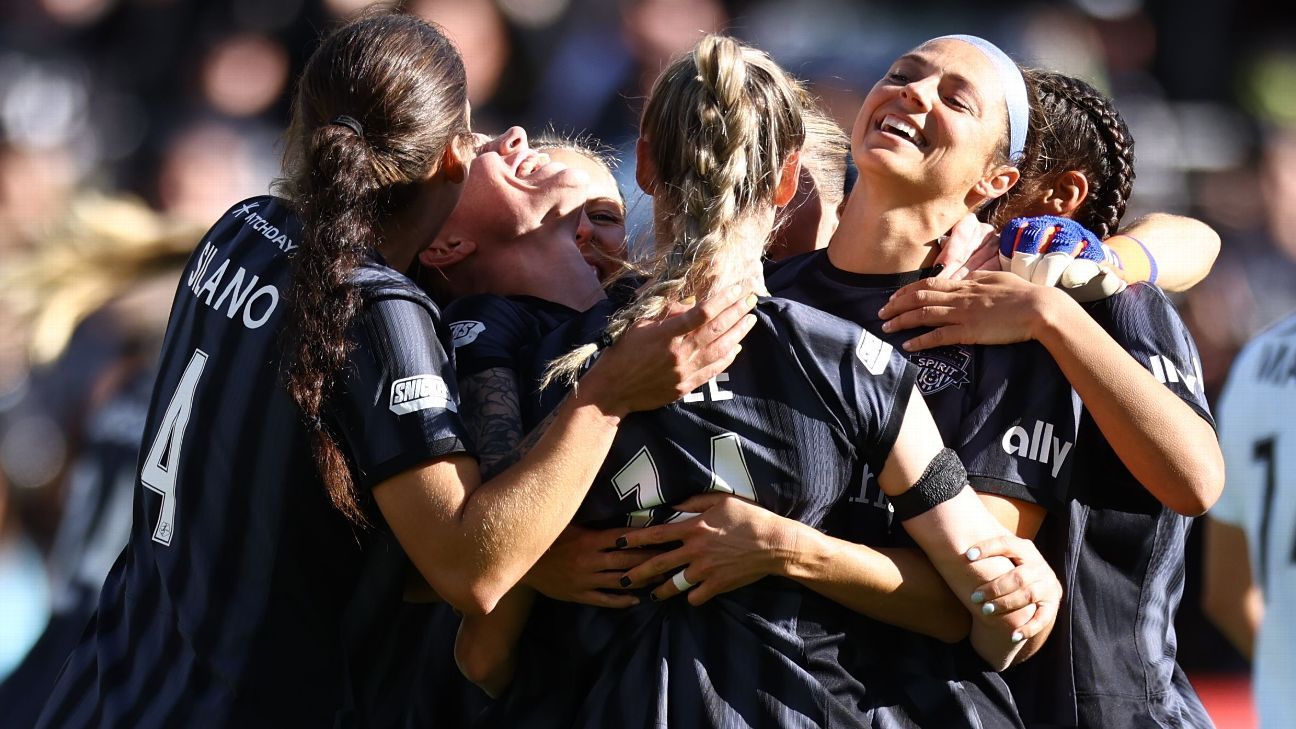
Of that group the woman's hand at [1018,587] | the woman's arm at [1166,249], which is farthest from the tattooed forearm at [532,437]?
the woman's arm at [1166,249]

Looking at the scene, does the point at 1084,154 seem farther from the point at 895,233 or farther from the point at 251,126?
the point at 251,126

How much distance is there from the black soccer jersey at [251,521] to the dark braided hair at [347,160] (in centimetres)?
4

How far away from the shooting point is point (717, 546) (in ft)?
7.06

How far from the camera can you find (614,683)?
7.23ft

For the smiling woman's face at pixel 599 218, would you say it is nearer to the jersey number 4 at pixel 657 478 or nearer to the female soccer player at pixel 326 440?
the female soccer player at pixel 326 440

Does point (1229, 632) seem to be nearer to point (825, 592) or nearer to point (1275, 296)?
point (1275, 296)

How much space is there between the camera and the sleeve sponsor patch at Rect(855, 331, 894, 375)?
85.4 inches

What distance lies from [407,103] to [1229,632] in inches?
152

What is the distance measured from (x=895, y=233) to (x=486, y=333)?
807 millimetres

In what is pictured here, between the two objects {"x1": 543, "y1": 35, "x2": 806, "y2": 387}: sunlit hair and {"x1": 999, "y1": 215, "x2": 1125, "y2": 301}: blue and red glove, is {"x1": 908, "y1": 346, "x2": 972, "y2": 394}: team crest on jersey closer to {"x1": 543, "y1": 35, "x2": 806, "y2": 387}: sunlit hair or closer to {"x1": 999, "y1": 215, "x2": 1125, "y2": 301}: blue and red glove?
{"x1": 999, "y1": 215, "x2": 1125, "y2": 301}: blue and red glove

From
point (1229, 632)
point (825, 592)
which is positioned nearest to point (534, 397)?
point (825, 592)

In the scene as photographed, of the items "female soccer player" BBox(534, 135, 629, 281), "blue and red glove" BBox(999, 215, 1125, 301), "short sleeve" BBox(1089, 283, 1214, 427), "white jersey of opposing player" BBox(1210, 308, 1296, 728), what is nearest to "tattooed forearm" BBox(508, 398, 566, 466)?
"female soccer player" BBox(534, 135, 629, 281)

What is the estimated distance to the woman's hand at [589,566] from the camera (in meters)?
2.22

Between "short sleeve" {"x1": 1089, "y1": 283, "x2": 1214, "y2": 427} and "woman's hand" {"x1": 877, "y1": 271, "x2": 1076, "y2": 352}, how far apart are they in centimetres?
18
